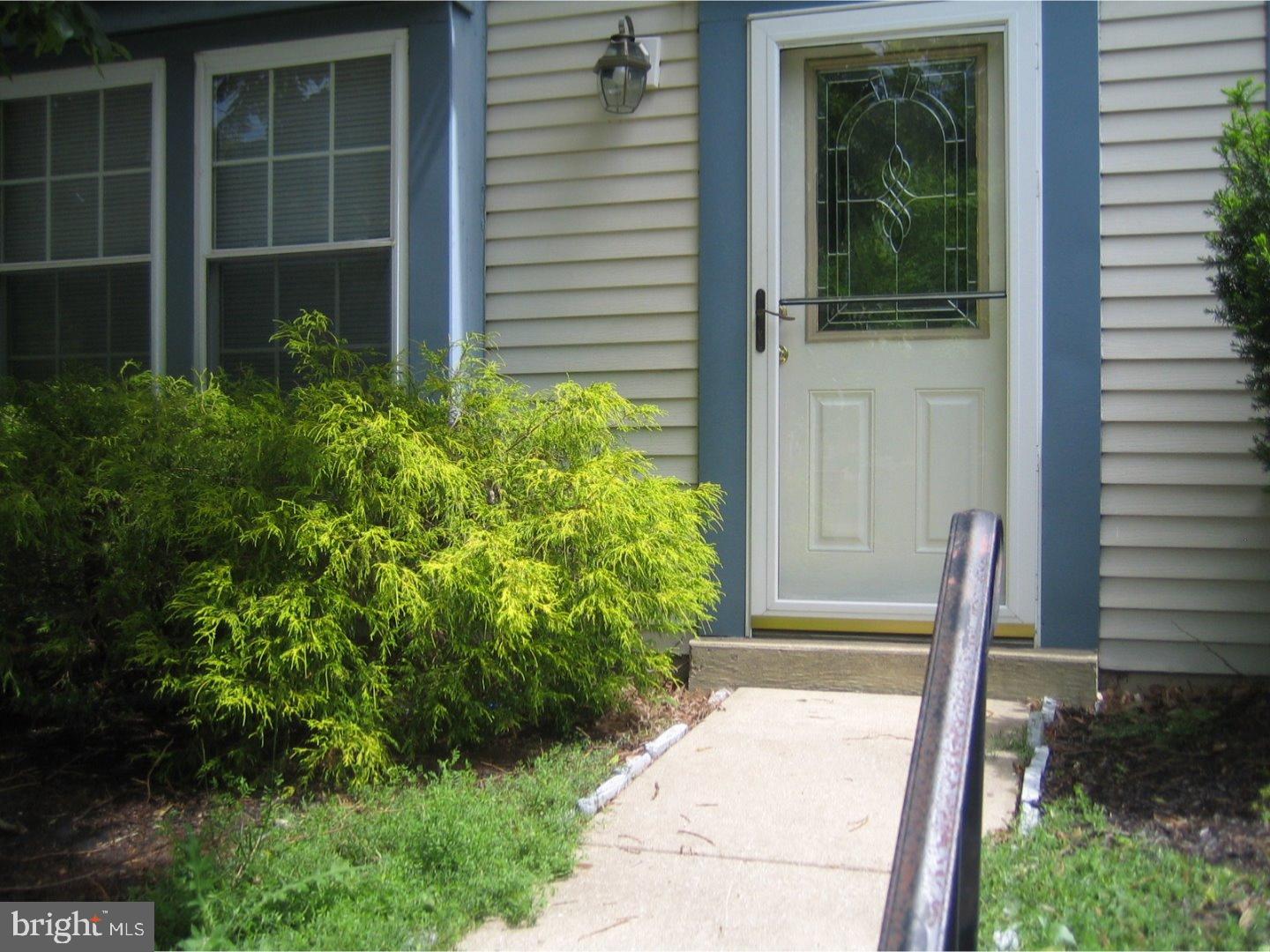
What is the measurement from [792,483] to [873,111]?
1.56 m

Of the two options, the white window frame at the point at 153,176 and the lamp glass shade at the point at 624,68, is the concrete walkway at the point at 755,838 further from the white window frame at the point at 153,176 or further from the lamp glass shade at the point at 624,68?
the white window frame at the point at 153,176

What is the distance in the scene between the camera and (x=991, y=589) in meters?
1.65

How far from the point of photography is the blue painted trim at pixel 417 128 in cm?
477

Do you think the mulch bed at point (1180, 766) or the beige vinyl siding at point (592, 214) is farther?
the beige vinyl siding at point (592, 214)

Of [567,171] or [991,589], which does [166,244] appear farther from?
[991,589]

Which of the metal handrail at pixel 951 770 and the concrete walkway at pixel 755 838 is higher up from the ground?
the metal handrail at pixel 951 770

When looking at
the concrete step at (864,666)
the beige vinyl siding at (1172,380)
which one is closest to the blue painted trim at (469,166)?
the concrete step at (864,666)

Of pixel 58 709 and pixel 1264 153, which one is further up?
pixel 1264 153

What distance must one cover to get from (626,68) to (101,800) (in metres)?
3.38

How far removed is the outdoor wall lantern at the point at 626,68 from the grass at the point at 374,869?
9.35ft

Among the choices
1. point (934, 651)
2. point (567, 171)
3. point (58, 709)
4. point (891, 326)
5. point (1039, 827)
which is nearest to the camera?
point (934, 651)

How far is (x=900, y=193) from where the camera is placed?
14.9 ft

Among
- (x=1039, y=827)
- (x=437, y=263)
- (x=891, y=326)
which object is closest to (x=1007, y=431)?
(x=891, y=326)

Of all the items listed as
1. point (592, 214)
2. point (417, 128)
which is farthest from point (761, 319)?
point (417, 128)
